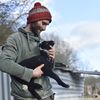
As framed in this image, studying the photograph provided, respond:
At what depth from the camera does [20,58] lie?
4289mm

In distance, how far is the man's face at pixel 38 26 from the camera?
4.29 m

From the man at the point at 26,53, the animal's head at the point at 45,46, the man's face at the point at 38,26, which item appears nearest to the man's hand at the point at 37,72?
the man at the point at 26,53

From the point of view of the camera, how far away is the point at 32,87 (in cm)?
423

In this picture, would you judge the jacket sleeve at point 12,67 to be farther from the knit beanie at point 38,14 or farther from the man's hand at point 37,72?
the knit beanie at point 38,14

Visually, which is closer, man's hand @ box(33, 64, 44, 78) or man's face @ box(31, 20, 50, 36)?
man's hand @ box(33, 64, 44, 78)

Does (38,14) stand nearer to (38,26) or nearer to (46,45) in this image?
(38,26)

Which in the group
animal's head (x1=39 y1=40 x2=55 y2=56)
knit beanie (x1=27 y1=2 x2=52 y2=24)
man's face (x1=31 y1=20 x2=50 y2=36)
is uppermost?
knit beanie (x1=27 y1=2 x2=52 y2=24)

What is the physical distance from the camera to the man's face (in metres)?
4.29

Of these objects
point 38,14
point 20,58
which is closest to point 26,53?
point 20,58

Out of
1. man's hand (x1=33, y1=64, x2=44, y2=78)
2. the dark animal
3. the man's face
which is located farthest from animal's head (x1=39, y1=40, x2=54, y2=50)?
man's hand (x1=33, y1=64, x2=44, y2=78)

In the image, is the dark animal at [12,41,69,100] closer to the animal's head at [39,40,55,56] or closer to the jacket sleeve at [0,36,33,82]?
the animal's head at [39,40,55,56]

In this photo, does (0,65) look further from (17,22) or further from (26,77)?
(17,22)

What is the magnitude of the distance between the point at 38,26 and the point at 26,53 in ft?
0.84

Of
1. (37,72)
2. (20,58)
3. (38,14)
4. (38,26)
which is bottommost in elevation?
(37,72)
